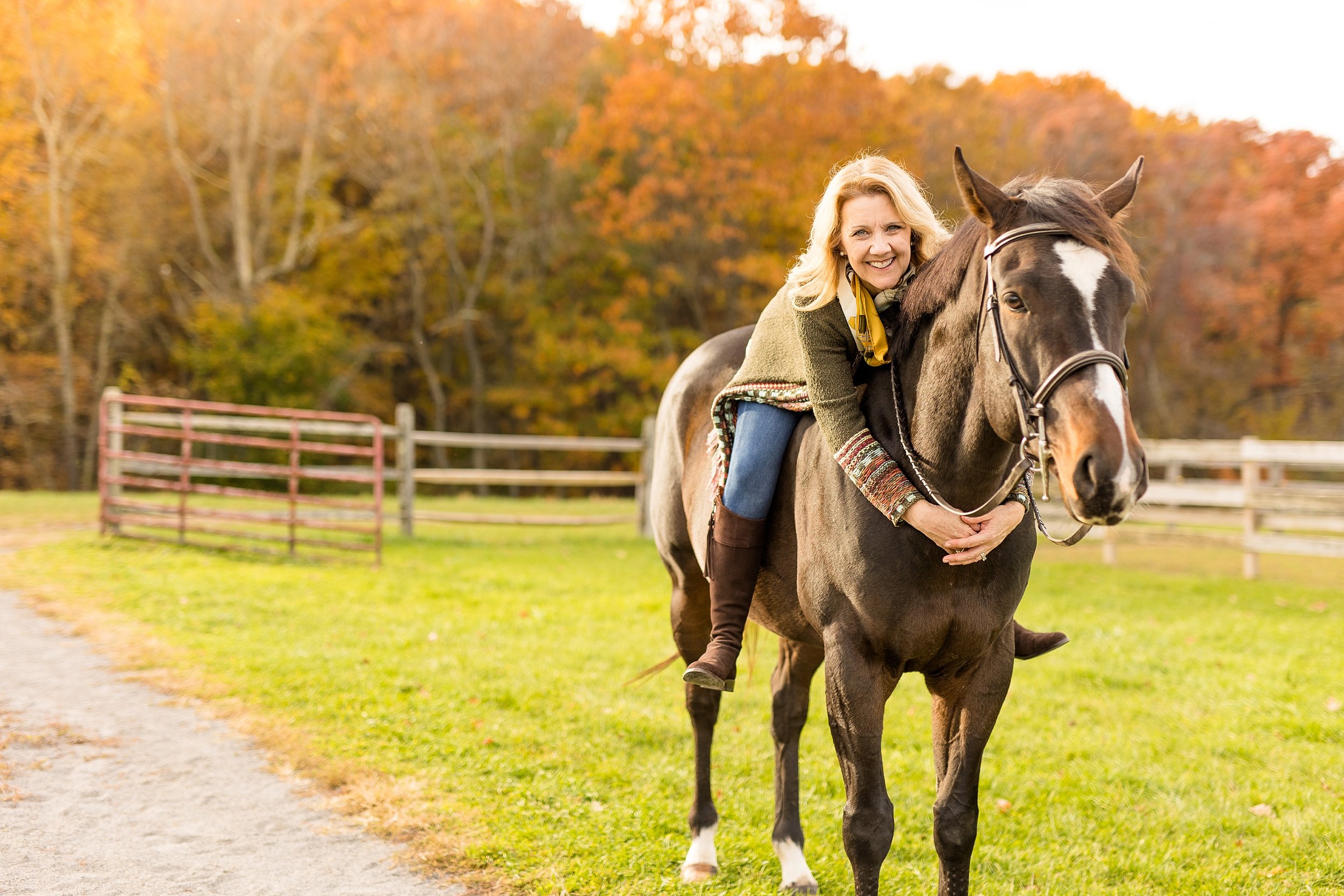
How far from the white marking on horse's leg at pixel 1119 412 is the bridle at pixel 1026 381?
24 mm

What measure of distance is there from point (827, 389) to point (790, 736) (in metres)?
1.83

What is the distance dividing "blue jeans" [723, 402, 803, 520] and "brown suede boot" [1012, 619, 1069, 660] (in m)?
0.87

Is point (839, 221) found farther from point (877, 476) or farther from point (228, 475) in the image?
point (228, 475)

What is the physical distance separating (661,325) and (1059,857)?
21.2 m

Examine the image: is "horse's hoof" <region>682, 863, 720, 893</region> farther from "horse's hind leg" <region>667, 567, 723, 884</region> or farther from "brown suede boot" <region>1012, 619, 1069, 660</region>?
"brown suede boot" <region>1012, 619, 1069, 660</region>

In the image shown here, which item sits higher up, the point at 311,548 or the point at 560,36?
the point at 560,36

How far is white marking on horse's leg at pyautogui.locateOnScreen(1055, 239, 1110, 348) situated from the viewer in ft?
6.45

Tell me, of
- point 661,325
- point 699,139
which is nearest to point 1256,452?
point 699,139

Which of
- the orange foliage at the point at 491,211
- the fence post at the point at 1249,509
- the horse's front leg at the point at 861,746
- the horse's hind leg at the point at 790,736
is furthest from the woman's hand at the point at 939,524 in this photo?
the orange foliage at the point at 491,211

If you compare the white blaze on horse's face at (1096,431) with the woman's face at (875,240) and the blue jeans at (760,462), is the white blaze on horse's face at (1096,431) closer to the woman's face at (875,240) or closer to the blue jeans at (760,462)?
the woman's face at (875,240)

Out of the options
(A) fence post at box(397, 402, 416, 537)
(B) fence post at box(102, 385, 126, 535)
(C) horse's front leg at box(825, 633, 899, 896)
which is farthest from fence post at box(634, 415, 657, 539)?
(C) horse's front leg at box(825, 633, 899, 896)

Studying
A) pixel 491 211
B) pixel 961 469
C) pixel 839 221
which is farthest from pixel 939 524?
pixel 491 211

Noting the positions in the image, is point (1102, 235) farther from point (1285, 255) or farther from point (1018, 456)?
point (1285, 255)

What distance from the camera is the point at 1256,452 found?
433 inches
